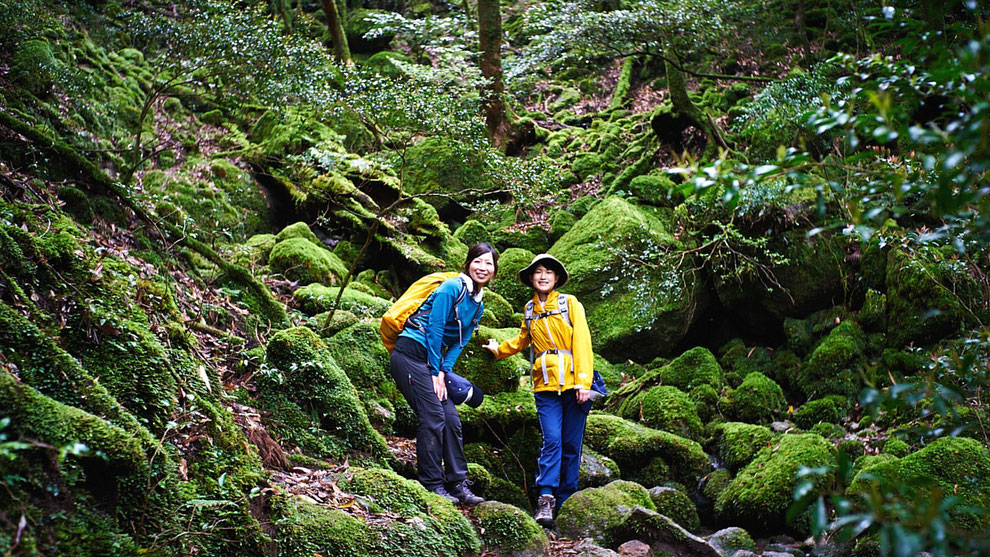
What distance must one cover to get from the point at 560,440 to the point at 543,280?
1.50 meters

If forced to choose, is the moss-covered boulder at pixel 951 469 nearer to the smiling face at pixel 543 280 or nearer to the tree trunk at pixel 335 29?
the smiling face at pixel 543 280

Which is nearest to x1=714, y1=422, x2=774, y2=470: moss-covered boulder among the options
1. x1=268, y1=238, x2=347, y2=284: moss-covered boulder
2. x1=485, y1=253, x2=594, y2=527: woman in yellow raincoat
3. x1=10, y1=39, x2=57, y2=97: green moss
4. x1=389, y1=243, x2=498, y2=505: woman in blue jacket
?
x1=485, y1=253, x2=594, y2=527: woman in yellow raincoat

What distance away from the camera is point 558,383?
5699 millimetres

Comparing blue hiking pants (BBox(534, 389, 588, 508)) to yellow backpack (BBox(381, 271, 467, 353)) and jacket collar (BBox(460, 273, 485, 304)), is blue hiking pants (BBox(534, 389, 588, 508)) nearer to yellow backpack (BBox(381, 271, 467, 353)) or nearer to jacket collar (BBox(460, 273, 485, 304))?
jacket collar (BBox(460, 273, 485, 304))

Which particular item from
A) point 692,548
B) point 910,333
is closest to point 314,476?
point 692,548

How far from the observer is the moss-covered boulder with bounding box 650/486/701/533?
6.10 metres

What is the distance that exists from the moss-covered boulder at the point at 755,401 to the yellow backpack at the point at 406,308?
503cm

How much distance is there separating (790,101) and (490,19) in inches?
263

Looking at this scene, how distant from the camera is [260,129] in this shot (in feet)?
41.0

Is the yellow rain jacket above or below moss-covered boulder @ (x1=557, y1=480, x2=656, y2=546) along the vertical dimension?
above

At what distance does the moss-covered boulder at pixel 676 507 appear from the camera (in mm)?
6098

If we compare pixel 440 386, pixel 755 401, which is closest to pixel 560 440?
pixel 440 386

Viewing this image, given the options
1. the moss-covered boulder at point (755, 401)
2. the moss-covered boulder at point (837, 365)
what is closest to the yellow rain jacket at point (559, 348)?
the moss-covered boulder at point (755, 401)

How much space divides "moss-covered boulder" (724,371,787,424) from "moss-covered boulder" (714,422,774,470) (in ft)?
2.11
